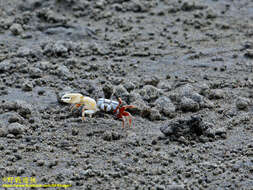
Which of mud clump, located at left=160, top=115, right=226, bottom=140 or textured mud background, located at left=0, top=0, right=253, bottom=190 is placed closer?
textured mud background, located at left=0, top=0, right=253, bottom=190

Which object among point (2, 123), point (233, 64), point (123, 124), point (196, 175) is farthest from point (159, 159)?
point (233, 64)

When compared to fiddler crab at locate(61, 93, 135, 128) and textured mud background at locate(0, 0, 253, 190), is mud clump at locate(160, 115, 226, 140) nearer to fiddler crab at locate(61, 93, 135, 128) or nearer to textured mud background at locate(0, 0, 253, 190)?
textured mud background at locate(0, 0, 253, 190)

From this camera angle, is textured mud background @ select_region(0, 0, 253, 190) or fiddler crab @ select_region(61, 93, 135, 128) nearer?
textured mud background @ select_region(0, 0, 253, 190)

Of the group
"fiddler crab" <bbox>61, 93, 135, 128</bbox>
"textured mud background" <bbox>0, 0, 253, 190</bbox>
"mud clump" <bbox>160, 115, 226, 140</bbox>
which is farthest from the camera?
"fiddler crab" <bbox>61, 93, 135, 128</bbox>

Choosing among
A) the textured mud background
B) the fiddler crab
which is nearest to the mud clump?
→ the textured mud background

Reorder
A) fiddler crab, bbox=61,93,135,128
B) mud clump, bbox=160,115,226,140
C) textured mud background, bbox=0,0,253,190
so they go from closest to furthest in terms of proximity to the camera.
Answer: textured mud background, bbox=0,0,253,190 → mud clump, bbox=160,115,226,140 → fiddler crab, bbox=61,93,135,128

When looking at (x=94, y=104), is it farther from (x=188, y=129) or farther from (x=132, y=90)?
(x=188, y=129)

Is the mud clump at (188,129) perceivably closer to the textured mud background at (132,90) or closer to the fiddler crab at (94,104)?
the textured mud background at (132,90)

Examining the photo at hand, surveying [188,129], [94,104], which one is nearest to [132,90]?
[94,104]
